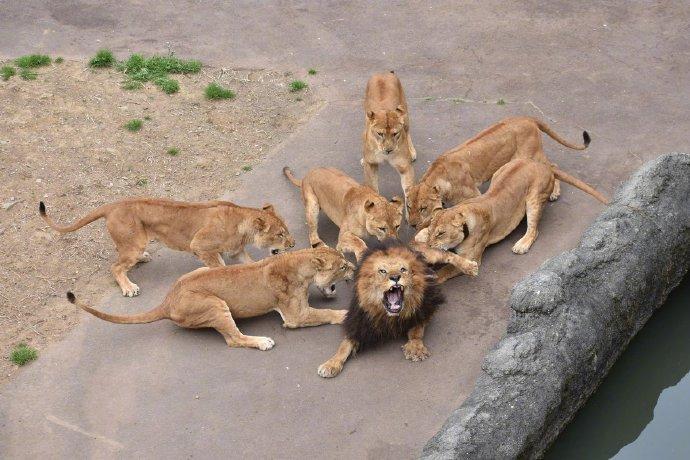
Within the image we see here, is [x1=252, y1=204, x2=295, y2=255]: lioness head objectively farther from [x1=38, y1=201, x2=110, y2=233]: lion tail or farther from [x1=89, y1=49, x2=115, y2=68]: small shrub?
[x1=89, y1=49, x2=115, y2=68]: small shrub

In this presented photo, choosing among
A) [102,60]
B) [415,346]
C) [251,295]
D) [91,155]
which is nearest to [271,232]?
[251,295]

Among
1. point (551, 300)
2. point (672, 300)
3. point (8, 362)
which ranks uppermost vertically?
point (551, 300)

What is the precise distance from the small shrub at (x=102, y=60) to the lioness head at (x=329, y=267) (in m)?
5.80

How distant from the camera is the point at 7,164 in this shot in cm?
1151

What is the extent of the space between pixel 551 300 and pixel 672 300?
2.22 m

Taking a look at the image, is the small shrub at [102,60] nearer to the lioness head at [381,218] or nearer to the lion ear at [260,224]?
the lion ear at [260,224]

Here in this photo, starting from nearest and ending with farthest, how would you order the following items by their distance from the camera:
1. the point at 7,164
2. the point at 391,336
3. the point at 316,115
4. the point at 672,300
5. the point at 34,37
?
the point at 391,336 → the point at 672,300 → the point at 7,164 → the point at 316,115 → the point at 34,37

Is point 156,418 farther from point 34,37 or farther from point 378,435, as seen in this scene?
point 34,37

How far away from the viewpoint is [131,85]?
1295 centimetres

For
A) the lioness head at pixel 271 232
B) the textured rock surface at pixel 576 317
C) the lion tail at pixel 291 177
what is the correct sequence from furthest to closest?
the lion tail at pixel 291 177 < the lioness head at pixel 271 232 < the textured rock surface at pixel 576 317

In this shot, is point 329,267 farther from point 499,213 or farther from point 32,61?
point 32,61

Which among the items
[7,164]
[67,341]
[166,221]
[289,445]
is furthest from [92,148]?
[289,445]

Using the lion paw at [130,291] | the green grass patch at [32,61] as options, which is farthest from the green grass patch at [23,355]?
the green grass patch at [32,61]

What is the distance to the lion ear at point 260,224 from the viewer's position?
380 inches
